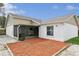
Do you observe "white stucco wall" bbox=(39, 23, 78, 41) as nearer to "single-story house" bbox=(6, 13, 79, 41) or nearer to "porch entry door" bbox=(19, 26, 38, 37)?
"single-story house" bbox=(6, 13, 79, 41)

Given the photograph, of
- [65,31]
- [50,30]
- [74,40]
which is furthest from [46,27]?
[74,40]

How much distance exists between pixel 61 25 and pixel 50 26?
1.51m

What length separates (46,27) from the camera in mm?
12898

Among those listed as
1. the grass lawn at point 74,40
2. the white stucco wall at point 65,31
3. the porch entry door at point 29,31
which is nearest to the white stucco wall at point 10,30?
the porch entry door at point 29,31

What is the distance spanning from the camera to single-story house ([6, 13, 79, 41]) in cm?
1079

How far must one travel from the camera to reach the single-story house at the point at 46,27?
35.4 ft

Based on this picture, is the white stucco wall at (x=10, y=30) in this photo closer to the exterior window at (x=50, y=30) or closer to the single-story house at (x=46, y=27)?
the single-story house at (x=46, y=27)

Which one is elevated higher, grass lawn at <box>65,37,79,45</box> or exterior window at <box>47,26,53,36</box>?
exterior window at <box>47,26,53,36</box>

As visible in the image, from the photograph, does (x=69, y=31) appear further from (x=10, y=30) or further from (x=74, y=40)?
(x=10, y=30)

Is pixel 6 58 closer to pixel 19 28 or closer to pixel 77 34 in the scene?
pixel 77 34

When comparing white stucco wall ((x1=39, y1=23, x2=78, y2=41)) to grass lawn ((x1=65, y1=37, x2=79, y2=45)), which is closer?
grass lawn ((x1=65, y1=37, x2=79, y2=45))

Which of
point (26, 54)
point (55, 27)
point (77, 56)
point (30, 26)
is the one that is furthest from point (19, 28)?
point (77, 56)

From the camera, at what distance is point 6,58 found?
273 inches

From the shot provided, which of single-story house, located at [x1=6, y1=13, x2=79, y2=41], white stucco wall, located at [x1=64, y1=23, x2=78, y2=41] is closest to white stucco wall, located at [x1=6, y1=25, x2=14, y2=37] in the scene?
single-story house, located at [x1=6, y1=13, x2=79, y2=41]
